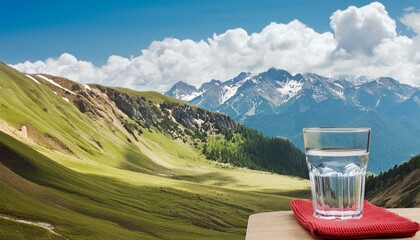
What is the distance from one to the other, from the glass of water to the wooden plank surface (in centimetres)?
46

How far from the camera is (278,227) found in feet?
20.0

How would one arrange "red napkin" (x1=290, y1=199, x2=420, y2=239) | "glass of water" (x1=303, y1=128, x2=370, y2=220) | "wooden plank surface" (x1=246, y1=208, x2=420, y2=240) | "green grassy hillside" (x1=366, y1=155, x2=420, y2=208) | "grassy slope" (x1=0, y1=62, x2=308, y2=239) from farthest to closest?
"green grassy hillside" (x1=366, y1=155, x2=420, y2=208)
"grassy slope" (x1=0, y1=62, x2=308, y2=239)
"glass of water" (x1=303, y1=128, x2=370, y2=220)
"wooden plank surface" (x1=246, y1=208, x2=420, y2=240)
"red napkin" (x1=290, y1=199, x2=420, y2=239)

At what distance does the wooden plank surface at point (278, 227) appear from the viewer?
5473 millimetres

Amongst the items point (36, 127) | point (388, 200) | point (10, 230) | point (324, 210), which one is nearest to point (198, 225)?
point (388, 200)

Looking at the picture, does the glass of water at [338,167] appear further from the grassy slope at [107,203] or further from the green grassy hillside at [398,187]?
the green grassy hillside at [398,187]

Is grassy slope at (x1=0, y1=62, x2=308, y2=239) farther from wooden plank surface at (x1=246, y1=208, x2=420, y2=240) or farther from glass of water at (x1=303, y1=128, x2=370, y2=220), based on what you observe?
glass of water at (x1=303, y1=128, x2=370, y2=220)

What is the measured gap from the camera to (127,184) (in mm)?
140625

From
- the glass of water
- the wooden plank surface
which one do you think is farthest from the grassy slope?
the glass of water

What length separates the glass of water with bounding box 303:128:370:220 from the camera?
640cm

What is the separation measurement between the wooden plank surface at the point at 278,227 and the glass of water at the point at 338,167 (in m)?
0.46

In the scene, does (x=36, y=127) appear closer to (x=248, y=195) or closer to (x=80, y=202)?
(x=248, y=195)

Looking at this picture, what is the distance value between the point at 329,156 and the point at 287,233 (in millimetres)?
1355

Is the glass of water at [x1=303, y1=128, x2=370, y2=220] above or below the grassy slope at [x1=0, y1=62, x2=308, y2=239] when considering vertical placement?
above

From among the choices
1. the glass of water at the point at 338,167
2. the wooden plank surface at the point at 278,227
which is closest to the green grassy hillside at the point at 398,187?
the wooden plank surface at the point at 278,227
